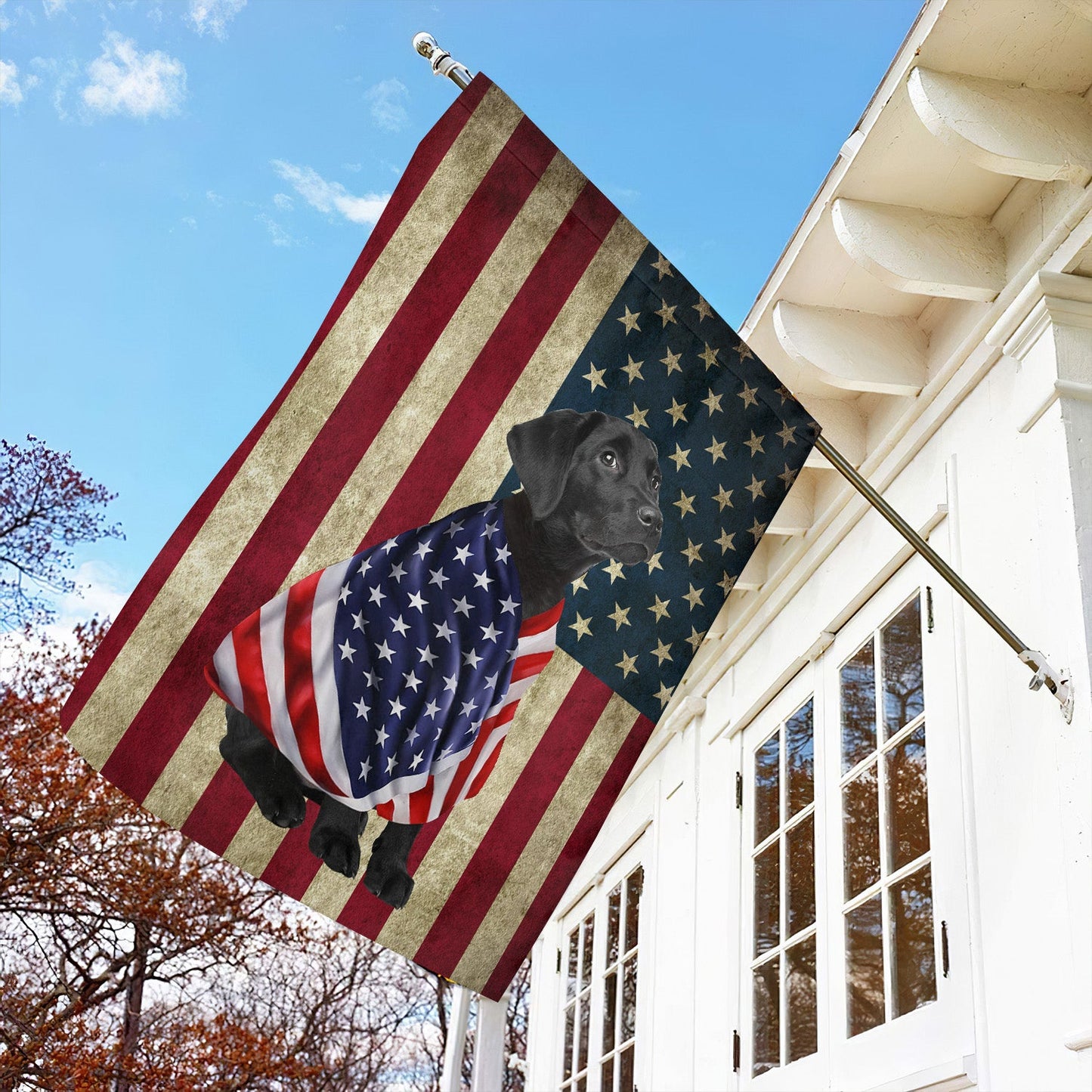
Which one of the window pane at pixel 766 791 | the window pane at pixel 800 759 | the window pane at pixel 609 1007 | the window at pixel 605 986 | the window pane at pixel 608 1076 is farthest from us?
the window pane at pixel 609 1007

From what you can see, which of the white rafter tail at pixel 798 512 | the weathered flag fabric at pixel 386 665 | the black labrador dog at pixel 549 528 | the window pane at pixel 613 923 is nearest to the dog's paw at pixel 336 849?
the black labrador dog at pixel 549 528

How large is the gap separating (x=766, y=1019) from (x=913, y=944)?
120 centimetres

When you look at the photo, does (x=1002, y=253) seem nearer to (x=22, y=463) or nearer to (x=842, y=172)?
(x=842, y=172)

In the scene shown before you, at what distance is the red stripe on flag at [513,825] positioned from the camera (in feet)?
10.4

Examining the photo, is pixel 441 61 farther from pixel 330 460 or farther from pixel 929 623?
pixel 929 623

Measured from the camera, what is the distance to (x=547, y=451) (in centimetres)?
307

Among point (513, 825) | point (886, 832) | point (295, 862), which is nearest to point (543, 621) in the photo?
point (513, 825)

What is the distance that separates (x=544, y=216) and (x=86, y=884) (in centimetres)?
876

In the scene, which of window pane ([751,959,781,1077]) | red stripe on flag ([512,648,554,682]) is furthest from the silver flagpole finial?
window pane ([751,959,781,1077])

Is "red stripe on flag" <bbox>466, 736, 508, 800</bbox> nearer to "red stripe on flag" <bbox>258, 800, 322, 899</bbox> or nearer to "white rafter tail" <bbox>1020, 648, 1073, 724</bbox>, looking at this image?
"red stripe on flag" <bbox>258, 800, 322, 899</bbox>

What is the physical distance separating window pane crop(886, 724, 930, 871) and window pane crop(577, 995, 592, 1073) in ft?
13.5

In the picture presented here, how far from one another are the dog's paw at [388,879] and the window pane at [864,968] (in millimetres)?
1476

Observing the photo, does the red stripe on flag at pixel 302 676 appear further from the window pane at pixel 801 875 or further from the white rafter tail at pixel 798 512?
the white rafter tail at pixel 798 512

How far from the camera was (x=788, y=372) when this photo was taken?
4.09 meters
